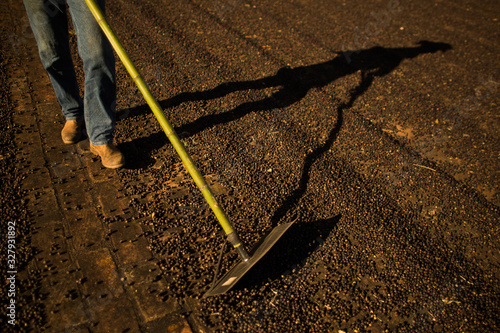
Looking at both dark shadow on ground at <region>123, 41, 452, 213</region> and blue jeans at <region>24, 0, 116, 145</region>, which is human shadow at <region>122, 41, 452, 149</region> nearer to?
dark shadow on ground at <region>123, 41, 452, 213</region>

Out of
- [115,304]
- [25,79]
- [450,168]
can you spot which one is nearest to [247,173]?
[115,304]

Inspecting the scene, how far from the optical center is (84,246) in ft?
10.0

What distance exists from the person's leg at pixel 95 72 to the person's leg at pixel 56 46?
1.27ft

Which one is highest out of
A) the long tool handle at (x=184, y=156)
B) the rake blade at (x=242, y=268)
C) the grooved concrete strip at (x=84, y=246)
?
the long tool handle at (x=184, y=156)

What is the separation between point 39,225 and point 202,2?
7.39 meters

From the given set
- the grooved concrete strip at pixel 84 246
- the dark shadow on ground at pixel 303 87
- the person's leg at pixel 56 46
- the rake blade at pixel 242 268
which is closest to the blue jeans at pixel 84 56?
the person's leg at pixel 56 46

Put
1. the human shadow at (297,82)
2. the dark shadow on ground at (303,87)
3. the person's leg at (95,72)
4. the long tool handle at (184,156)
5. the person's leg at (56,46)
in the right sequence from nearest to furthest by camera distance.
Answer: the long tool handle at (184,156)
the person's leg at (95,72)
the person's leg at (56,46)
the dark shadow on ground at (303,87)
the human shadow at (297,82)

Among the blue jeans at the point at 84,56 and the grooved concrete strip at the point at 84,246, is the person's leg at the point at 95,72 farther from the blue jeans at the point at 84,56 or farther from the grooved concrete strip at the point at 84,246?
the grooved concrete strip at the point at 84,246

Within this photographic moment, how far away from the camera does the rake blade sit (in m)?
2.62

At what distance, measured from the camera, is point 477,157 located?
465 cm

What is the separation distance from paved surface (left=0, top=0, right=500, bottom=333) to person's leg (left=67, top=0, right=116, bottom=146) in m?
0.48

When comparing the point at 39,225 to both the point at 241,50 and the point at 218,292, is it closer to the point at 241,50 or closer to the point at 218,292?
the point at 218,292

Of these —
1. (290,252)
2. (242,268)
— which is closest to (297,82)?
(290,252)

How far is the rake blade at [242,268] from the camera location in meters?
2.62
